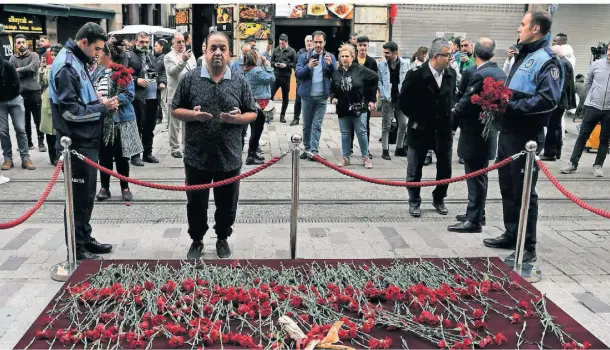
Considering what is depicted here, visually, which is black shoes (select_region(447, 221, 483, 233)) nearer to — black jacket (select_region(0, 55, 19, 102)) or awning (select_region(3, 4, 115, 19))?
black jacket (select_region(0, 55, 19, 102))

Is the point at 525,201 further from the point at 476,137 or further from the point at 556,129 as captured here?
the point at 556,129

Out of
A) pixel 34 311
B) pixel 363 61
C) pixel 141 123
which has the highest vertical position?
pixel 363 61

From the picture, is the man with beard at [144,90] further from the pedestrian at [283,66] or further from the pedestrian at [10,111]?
the pedestrian at [283,66]

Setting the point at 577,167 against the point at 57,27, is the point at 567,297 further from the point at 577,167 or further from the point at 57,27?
the point at 57,27

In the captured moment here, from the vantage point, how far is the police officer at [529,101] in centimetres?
538

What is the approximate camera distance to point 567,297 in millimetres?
4992

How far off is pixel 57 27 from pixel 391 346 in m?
21.4

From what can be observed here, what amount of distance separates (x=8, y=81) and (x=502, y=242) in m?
7.06

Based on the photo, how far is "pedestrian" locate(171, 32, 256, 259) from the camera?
519 centimetres

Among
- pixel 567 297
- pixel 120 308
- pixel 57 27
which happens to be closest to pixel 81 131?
pixel 120 308

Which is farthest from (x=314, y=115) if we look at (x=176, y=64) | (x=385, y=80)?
(x=176, y=64)

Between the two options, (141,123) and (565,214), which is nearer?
(565,214)

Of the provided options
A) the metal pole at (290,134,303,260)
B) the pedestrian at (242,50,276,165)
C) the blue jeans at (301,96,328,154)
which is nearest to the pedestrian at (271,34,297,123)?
the blue jeans at (301,96,328,154)

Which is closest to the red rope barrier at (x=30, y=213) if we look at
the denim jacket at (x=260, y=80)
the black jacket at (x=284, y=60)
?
the denim jacket at (x=260, y=80)
